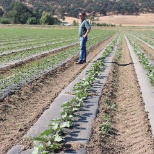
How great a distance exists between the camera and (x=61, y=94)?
8.40 metres

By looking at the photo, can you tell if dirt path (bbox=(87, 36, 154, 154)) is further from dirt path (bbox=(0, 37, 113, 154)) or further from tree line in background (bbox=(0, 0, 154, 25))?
tree line in background (bbox=(0, 0, 154, 25))

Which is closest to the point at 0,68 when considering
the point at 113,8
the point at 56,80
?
the point at 56,80

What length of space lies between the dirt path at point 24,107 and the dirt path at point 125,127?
1.18m

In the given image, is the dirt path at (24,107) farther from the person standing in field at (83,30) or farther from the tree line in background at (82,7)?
the tree line in background at (82,7)

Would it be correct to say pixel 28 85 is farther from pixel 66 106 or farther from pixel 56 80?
pixel 66 106

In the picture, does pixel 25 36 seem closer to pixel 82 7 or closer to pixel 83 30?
pixel 83 30

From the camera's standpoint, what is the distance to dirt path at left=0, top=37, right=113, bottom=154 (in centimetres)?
545

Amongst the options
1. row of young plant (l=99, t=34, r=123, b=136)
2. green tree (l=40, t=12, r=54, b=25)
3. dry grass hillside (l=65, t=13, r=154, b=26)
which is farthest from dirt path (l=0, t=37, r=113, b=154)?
dry grass hillside (l=65, t=13, r=154, b=26)

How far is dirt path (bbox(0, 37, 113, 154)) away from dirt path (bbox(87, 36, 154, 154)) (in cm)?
118

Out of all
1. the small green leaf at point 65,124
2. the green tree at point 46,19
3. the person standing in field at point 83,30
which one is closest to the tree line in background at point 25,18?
the green tree at point 46,19

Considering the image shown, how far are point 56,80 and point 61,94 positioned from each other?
256 cm

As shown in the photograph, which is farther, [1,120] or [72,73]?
[72,73]

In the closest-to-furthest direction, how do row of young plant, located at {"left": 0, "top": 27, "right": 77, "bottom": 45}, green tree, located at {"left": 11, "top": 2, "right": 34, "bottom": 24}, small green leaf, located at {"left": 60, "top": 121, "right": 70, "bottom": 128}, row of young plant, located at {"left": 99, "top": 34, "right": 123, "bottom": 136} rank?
small green leaf, located at {"left": 60, "top": 121, "right": 70, "bottom": 128}, row of young plant, located at {"left": 99, "top": 34, "right": 123, "bottom": 136}, row of young plant, located at {"left": 0, "top": 27, "right": 77, "bottom": 45}, green tree, located at {"left": 11, "top": 2, "right": 34, "bottom": 24}

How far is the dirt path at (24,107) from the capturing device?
5448mm
